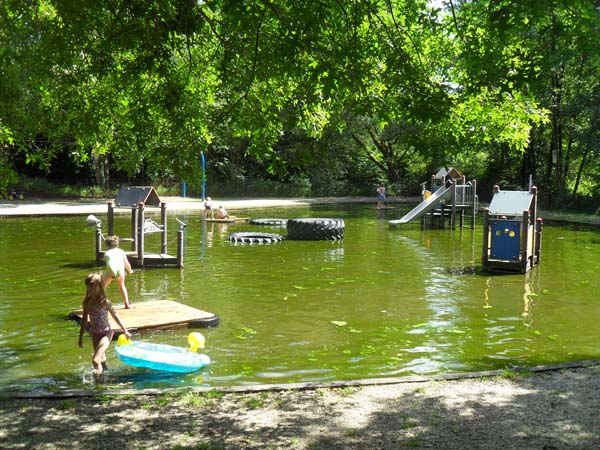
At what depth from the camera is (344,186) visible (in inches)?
2367

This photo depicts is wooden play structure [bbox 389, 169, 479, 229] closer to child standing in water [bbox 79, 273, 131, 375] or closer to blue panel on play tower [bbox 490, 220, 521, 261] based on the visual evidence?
blue panel on play tower [bbox 490, 220, 521, 261]

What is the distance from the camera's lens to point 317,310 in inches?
523

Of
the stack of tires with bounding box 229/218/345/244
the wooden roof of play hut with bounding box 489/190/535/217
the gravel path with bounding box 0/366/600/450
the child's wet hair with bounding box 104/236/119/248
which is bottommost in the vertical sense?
the gravel path with bounding box 0/366/600/450

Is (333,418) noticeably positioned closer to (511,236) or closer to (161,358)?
(161,358)

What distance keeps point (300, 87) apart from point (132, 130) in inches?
93.6

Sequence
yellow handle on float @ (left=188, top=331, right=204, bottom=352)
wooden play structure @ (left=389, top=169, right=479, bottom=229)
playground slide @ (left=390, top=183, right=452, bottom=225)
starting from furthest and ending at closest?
wooden play structure @ (left=389, top=169, right=479, bottom=229) < playground slide @ (left=390, top=183, right=452, bottom=225) < yellow handle on float @ (left=188, top=331, right=204, bottom=352)

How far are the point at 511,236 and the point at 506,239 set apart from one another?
0.56 ft

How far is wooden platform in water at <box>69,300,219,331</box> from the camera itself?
11.0 m

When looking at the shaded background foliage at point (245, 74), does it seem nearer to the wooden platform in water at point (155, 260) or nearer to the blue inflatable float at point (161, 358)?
the blue inflatable float at point (161, 358)

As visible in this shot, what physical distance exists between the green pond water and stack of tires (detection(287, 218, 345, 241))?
85 cm

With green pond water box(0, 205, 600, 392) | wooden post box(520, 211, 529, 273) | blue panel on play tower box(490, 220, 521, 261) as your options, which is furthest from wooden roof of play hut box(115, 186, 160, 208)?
wooden post box(520, 211, 529, 273)

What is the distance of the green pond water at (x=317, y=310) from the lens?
30.9ft

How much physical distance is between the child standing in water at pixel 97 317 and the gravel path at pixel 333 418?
1443 mm

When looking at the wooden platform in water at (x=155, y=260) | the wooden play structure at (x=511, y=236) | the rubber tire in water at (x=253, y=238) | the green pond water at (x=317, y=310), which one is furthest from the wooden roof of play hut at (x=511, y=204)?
the wooden platform in water at (x=155, y=260)
